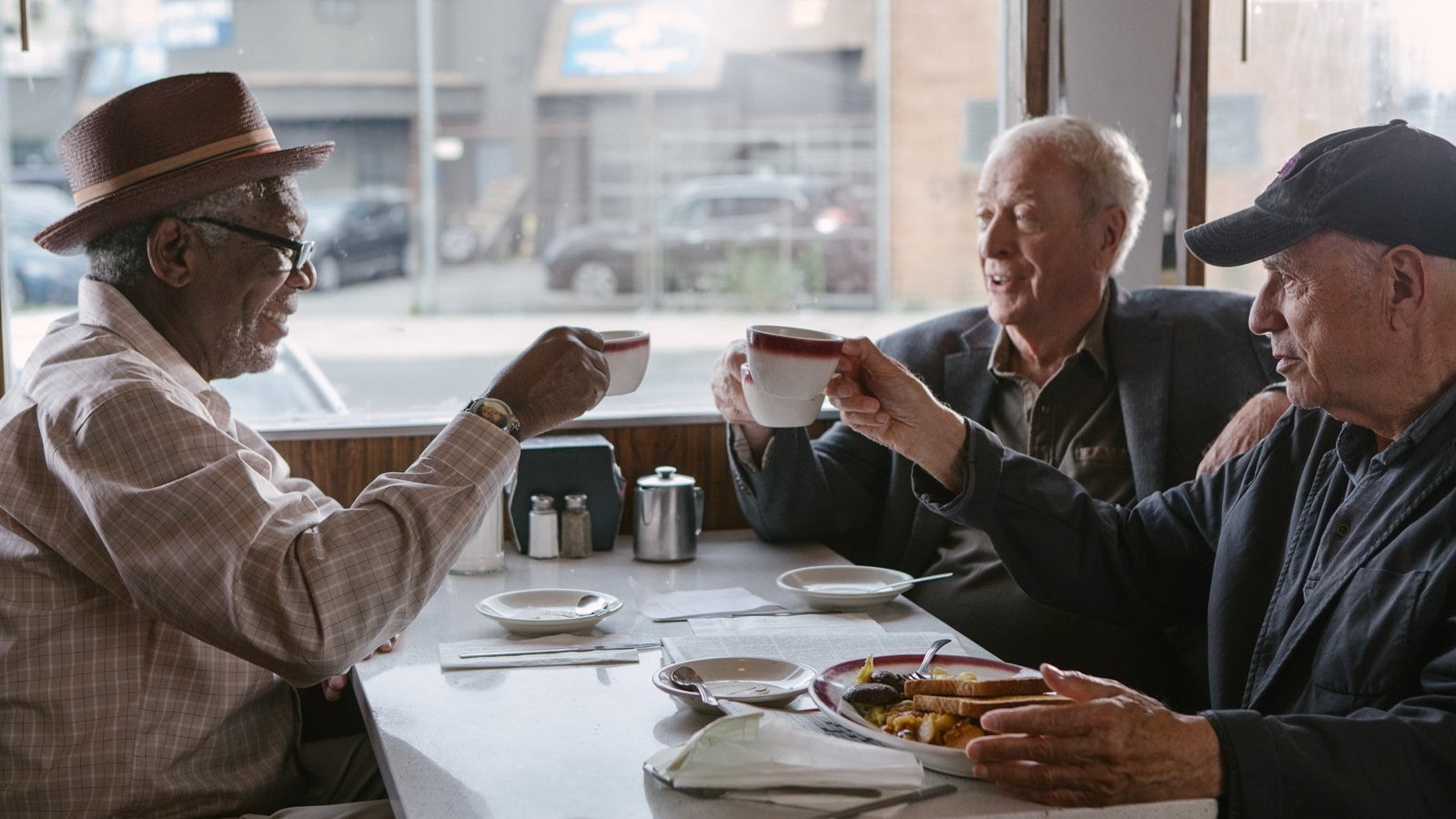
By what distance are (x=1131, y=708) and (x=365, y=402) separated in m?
2.07

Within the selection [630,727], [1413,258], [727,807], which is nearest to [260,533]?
[630,727]

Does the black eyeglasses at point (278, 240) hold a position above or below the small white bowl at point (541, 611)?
above

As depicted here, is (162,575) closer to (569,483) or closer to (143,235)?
(143,235)

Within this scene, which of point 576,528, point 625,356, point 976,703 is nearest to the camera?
point 976,703

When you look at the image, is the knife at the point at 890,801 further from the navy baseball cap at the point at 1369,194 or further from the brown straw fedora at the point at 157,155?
the brown straw fedora at the point at 157,155

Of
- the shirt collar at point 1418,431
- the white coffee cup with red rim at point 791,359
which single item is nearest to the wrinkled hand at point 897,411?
the white coffee cup with red rim at point 791,359

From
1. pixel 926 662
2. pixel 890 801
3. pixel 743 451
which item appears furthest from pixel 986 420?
pixel 890 801

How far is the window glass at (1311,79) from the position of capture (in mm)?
3293

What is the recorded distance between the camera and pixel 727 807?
1365mm

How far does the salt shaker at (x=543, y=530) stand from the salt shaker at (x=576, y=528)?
21 mm

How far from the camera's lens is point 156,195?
1.88 meters

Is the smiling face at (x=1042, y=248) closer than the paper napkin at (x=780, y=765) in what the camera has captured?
No

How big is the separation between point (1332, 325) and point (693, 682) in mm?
940

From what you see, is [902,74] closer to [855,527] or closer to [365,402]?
[855,527]
